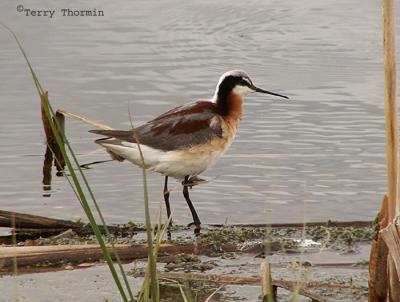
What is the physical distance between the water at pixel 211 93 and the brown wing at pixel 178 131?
591mm

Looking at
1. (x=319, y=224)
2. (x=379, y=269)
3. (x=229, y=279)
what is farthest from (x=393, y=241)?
(x=319, y=224)

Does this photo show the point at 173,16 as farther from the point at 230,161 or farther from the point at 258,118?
the point at 230,161

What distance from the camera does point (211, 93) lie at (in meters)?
12.2

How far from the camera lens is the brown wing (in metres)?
9.24

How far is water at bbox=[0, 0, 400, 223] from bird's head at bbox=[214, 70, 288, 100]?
32.0 inches

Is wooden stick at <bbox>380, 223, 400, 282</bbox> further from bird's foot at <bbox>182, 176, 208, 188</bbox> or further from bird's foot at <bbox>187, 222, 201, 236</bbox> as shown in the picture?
bird's foot at <bbox>182, 176, 208, 188</bbox>

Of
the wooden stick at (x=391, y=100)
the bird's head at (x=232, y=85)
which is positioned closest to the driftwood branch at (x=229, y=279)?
the wooden stick at (x=391, y=100)

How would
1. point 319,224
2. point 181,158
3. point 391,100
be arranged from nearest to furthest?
point 391,100 → point 319,224 → point 181,158

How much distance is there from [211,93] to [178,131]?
2996mm

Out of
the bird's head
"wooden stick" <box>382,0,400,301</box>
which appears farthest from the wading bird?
"wooden stick" <box>382,0,400,301</box>

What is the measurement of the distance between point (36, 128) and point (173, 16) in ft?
13.4

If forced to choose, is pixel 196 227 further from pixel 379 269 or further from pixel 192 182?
pixel 379 269

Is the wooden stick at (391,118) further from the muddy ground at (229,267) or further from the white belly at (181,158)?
the white belly at (181,158)

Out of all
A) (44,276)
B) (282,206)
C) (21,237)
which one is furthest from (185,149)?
(44,276)
